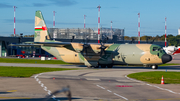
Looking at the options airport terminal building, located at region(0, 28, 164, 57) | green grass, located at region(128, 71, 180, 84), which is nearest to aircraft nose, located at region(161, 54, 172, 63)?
green grass, located at region(128, 71, 180, 84)

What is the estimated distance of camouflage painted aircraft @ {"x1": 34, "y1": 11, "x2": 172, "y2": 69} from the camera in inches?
1577

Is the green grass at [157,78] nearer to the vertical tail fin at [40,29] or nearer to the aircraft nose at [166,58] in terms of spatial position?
the aircraft nose at [166,58]

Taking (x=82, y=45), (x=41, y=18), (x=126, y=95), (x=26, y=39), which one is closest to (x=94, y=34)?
(x=26, y=39)

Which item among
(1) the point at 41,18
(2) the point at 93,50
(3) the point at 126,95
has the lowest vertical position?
(3) the point at 126,95

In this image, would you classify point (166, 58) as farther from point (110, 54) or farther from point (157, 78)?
point (157, 78)

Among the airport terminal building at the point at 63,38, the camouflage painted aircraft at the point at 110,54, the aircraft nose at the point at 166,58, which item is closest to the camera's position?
the aircraft nose at the point at 166,58

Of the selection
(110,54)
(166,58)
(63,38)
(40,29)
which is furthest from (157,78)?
(63,38)

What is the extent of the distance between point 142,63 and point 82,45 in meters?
10.5

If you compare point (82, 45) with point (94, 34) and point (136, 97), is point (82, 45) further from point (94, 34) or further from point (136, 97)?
point (94, 34)

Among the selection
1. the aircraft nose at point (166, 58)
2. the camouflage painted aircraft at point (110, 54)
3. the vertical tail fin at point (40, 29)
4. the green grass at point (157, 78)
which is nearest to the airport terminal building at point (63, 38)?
the vertical tail fin at point (40, 29)

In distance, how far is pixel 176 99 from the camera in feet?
50.1

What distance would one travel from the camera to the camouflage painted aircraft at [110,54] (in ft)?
131

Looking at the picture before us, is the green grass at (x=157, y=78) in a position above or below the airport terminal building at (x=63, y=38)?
below

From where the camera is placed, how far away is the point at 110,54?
41.8 metres
